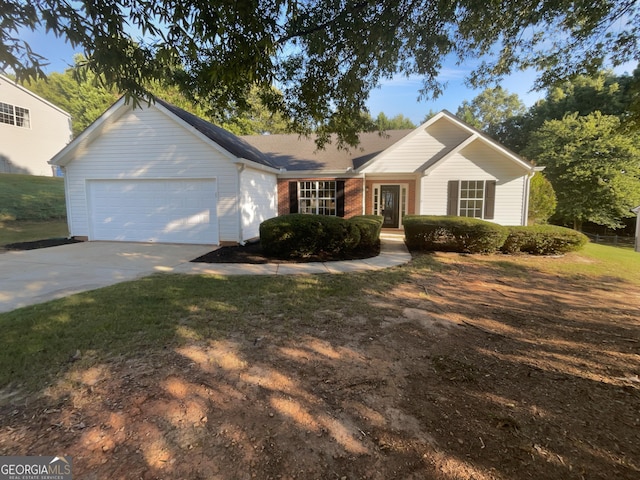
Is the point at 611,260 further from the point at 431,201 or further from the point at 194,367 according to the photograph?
the point at 194,367

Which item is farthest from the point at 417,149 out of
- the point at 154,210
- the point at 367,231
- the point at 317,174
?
the point at 154,210

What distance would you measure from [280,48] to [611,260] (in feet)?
36.6

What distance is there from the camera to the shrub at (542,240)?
32.2 feet

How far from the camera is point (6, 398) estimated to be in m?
2.72

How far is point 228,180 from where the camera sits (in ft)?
35.0

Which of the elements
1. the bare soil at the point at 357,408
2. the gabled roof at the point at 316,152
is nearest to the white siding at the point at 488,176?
the gabled roof at the point at 316,152

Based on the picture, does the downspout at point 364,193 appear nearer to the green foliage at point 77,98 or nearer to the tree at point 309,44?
the tree at point 309,44

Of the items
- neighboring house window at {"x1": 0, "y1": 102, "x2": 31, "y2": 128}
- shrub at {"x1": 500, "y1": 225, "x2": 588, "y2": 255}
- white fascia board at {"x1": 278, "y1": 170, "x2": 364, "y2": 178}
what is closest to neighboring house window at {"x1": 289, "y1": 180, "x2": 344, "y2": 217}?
white fascia board at {"x1": 278, "y1": 170, "x2": 364, "y2": 178}

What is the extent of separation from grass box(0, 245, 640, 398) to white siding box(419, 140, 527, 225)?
6.49 meters

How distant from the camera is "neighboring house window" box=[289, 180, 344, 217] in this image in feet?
48.8

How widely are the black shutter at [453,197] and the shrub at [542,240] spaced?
376cm

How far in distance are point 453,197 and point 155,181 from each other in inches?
452

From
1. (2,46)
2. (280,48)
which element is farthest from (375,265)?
(2,46)

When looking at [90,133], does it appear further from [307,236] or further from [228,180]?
[307,236]
